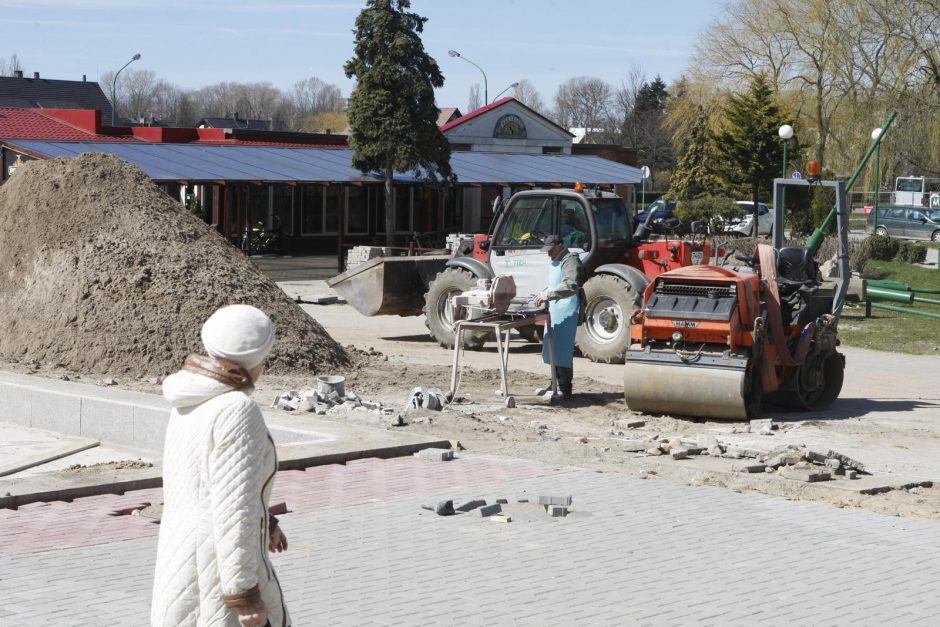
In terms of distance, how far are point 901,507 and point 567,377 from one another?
16.3 ft

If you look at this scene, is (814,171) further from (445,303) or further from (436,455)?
(445,303)

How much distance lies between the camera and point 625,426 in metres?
12.1

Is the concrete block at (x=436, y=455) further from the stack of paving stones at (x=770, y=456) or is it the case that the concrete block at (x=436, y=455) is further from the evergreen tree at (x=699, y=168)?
the evergreen tree at (x=699, y=168)

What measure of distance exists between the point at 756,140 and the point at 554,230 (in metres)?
29.5

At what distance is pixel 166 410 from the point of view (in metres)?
11.1

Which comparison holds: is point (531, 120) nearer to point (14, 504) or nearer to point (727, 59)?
point (727, 59)

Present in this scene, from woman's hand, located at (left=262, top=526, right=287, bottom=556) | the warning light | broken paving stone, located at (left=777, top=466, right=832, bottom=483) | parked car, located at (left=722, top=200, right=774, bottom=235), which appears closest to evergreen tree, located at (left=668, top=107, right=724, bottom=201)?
parked car, located at (left=722, top=200, right=774, bottom=235)

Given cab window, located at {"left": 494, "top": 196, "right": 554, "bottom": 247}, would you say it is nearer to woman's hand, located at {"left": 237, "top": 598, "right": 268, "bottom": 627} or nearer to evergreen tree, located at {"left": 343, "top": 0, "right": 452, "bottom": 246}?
woman's hand, located at {"left": 237, "top": 598, "right": 268, "bottom": 627}

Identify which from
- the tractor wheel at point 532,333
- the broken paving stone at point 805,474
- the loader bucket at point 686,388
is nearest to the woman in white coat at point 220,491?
the broken paving stone at point 805,474

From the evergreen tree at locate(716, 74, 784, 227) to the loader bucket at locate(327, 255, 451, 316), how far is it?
27.1 metres

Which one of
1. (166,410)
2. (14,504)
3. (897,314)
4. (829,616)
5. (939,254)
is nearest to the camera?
(829,616)

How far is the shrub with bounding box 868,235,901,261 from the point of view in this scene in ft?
109

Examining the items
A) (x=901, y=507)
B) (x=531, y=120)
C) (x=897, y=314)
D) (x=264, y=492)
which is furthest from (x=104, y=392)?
(x=531, y=120)

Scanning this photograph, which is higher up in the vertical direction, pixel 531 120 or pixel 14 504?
pixel 531 120
